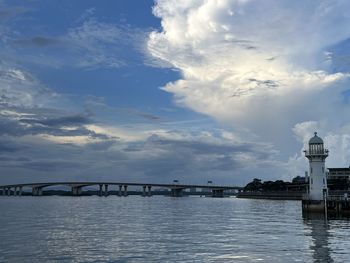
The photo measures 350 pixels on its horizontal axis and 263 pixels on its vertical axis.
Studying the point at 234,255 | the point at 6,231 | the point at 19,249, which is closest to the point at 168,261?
the point at 234,255

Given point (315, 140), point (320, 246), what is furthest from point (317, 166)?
point (320, 246)

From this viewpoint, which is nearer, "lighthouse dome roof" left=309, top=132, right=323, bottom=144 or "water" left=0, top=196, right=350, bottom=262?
"water" left=0, top=196, right=350, bottom=262

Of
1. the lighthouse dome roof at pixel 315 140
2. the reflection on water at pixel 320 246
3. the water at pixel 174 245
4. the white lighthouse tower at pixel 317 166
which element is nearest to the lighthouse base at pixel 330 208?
the white lighthouse tower at pixel 317 166

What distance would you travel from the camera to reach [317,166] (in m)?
78.3

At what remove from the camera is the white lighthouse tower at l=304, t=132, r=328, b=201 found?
78.1 m

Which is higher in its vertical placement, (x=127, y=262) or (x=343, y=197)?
(x=343, y=197)

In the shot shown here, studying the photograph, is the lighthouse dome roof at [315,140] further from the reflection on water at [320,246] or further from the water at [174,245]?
the water at [174,245]

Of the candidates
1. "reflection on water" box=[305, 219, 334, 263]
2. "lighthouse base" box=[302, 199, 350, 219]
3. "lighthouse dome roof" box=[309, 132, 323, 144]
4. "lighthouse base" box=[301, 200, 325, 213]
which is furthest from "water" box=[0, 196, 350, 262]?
"lighthouse dome roof" box=[309, 132, 323, 144]

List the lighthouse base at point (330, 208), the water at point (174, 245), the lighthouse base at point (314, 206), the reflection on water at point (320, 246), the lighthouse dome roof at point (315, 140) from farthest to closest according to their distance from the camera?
the lighthouse dome roof at point (315, 140) → the lighthouse base at point (314, 206) → the lighthouse base at point (330, 208) → the water at point (174, 245) → the reflection on water at point (320, 246)

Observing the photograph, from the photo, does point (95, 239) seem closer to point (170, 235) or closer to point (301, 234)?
point (170, 235)

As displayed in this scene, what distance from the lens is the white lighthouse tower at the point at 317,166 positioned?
78.1 metres

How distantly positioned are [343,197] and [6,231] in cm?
5458

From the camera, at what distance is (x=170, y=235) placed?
4791 cm

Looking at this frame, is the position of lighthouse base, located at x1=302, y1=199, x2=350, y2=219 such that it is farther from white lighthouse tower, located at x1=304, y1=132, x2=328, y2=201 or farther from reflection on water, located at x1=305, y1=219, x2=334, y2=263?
reflection on water, located at x1=305, y1=219, x2=334, y2=263
